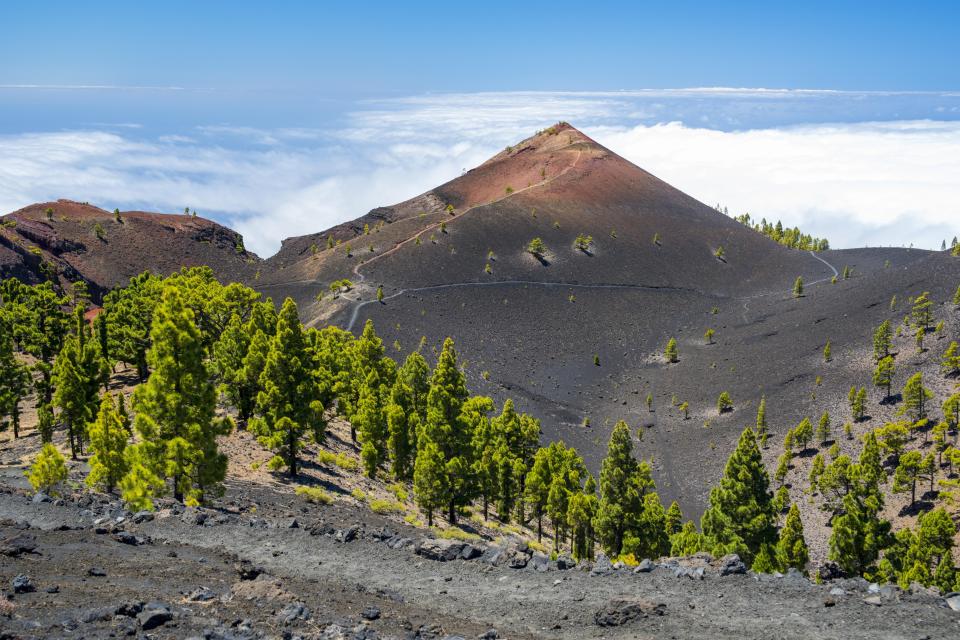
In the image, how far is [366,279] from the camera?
111062mm

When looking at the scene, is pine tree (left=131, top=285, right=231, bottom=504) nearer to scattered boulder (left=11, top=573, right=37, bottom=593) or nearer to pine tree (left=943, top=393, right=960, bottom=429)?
scattered boulder (left=11, top=573, right=37, bottom=593)

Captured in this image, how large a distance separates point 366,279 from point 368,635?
329 ft

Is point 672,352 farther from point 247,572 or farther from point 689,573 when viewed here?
point 247,572

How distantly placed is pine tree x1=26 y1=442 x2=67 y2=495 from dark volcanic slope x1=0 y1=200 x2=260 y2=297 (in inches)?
3552

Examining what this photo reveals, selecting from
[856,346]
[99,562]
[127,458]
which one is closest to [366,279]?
[856,346]

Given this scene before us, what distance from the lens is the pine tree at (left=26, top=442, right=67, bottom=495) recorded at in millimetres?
23312

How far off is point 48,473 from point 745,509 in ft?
101

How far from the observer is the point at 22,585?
42.7ft

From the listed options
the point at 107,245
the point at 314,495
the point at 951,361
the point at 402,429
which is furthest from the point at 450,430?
the point at 107,245

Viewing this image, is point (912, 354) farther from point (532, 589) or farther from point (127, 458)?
point (127, 458)

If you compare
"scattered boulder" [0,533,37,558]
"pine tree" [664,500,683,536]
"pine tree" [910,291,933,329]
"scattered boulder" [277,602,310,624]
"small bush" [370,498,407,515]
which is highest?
"pine tree" [910,291,933,329]

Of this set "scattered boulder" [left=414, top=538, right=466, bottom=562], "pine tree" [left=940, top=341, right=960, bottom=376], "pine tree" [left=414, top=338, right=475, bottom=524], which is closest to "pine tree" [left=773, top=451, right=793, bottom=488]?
"pine tree" [left=940, top=341, right=960, bottom=376]

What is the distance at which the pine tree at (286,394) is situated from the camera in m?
32.8

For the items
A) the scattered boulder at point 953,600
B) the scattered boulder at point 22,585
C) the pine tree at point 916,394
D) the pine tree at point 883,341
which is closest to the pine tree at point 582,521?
the scattered boulder at point 953,600
